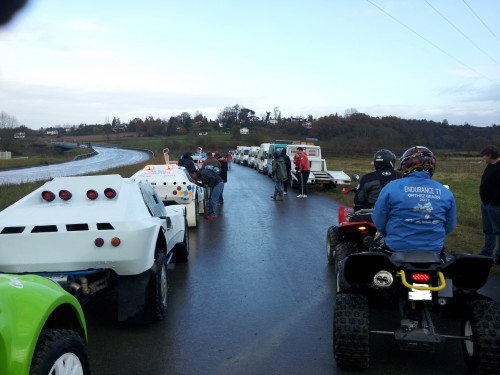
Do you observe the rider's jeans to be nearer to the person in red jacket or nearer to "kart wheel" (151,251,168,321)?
"kart wheel" (151,251,168,321)

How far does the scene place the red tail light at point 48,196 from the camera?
5293mm

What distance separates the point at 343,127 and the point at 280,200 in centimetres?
6123

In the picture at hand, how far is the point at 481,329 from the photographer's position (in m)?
3.73

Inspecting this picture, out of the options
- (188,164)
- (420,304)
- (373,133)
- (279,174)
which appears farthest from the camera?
(373,133)

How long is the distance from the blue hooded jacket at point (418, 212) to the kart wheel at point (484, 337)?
587 millimetres

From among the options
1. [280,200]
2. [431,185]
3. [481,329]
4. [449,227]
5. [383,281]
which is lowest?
[280,200]

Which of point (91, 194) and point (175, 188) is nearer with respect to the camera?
point (91, 194)

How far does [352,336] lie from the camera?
391 centimetres

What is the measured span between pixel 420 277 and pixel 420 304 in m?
0.27

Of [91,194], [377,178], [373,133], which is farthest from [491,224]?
[373,133]

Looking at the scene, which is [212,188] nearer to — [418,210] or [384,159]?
[384,159]

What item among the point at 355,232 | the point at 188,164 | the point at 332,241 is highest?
the point at 188,164

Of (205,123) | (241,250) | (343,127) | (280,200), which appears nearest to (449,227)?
(241,250)

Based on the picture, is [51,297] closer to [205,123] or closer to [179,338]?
[179,338]
